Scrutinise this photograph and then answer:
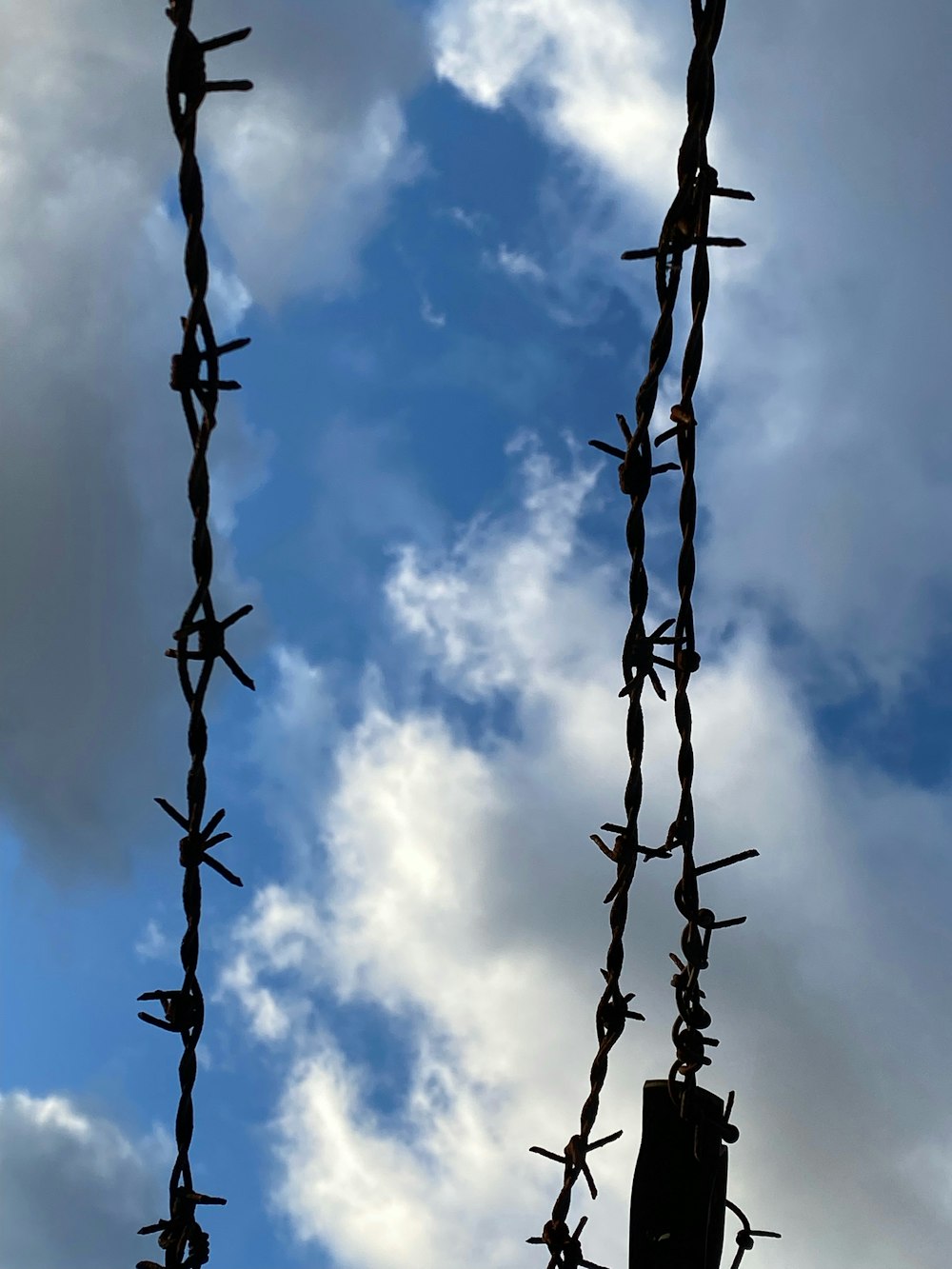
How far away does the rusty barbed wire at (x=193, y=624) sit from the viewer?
99.0 inches

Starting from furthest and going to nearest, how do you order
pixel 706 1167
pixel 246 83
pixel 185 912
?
1. pixel 706 1167
2. pixel 185 912
3. pixel 246 83

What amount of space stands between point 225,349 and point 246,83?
0.47 meters

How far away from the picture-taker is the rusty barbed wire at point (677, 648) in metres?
2.85

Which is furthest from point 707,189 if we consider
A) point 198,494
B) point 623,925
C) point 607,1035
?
point 607,1035

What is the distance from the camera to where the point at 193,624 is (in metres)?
2.68

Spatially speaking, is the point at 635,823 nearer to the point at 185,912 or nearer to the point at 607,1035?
the point at 607,1035

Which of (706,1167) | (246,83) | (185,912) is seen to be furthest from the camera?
(706,1167)

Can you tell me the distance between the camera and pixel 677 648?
118 inches

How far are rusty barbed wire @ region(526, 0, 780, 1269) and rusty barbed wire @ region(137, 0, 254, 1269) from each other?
72 centimetres

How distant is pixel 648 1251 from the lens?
2957 millimetres

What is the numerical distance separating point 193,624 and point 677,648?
103cm

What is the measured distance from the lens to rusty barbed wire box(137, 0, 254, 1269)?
8.25 feet

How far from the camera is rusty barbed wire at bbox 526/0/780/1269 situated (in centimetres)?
285

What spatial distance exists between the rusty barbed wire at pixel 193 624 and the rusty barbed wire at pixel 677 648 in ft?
2.36
